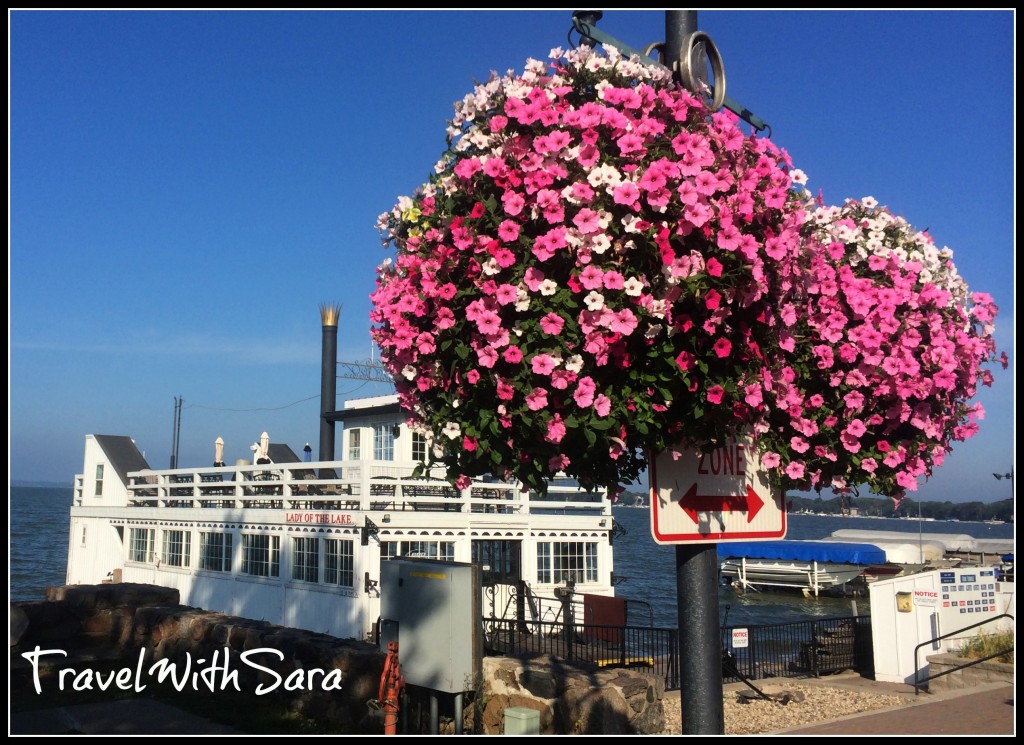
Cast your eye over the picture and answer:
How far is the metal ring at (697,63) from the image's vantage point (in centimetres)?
447

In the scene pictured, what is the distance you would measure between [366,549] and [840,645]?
987cm

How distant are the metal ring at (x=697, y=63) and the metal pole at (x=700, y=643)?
2.20 metres

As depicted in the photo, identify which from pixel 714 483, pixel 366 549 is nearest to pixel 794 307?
pixel 714 483

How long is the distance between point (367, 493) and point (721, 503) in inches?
534

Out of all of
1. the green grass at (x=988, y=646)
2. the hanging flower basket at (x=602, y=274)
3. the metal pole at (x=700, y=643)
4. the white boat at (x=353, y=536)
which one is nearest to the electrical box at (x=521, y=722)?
the white boat at (x=353, y=536)

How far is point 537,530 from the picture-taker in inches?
790

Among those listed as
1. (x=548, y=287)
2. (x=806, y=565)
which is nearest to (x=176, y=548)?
(x=548, y=287)

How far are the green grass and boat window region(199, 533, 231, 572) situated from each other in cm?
1568

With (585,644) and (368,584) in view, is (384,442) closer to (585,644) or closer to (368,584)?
(368,584)

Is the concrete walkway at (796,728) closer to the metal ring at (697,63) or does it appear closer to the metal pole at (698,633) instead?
the metal pole at (698,633)

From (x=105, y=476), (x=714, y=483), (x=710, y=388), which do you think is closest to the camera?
(x=710, y=388)

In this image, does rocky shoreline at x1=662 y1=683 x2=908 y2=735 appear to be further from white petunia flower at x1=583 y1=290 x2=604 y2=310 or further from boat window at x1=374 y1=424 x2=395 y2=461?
boat window at x1=374 y1=424 x2=395 y2=461

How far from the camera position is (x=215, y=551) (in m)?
22.3

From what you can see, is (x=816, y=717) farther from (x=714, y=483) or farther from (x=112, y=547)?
(x=112, y=547)
